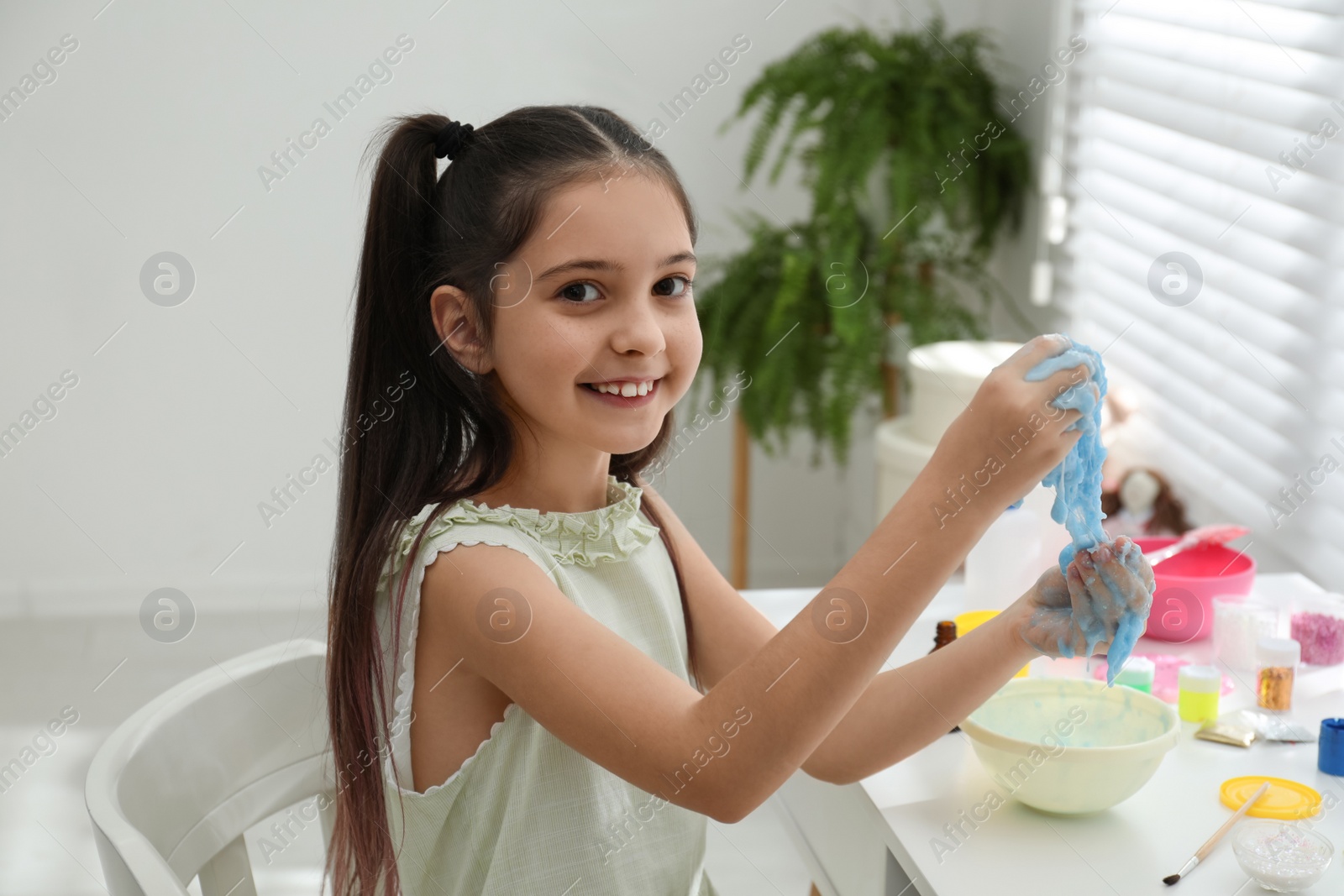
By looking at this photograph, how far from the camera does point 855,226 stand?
2.34m

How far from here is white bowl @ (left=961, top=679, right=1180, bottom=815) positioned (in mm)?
895

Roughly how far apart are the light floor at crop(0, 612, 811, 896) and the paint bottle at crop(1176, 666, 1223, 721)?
41.5 inches

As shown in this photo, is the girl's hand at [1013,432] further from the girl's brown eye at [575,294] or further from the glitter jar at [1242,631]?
the glitter jar at [1242,631]

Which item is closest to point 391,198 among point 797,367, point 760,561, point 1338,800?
point 1338,800

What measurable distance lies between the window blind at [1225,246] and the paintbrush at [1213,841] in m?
0.73

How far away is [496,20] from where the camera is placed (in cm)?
264

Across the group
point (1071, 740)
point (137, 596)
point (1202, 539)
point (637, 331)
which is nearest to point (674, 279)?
point (637, 331)

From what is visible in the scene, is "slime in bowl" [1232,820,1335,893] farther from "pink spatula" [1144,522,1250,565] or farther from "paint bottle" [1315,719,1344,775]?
"pink spatula" [1144,522,1250,565]

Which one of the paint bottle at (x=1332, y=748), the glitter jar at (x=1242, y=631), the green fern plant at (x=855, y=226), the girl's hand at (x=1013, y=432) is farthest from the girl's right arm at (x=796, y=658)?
the green fern plant at (x=855, y=226)

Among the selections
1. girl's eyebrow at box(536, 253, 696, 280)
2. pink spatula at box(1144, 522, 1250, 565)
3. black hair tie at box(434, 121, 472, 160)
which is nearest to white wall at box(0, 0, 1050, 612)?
pink spatula at box(1144, 522, 1250, 565)

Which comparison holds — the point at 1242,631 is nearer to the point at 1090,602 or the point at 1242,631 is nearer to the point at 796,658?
the point at 1090,602

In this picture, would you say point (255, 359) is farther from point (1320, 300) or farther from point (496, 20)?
point (1320, 300)

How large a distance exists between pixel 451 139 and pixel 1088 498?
1.85 feet

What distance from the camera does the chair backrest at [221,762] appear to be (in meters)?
0.90
